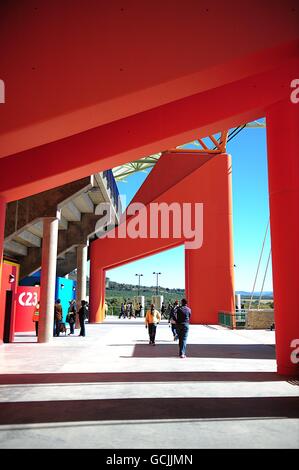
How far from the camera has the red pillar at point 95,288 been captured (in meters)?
28.5

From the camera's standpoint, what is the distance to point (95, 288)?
1133 inches

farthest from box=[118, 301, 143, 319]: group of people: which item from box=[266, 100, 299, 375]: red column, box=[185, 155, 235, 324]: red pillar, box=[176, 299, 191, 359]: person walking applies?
box=[266, 100, 299, 375]: red column

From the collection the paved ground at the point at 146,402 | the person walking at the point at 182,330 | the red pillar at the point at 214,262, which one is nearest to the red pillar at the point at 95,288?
the red pillar at the point at 214,262

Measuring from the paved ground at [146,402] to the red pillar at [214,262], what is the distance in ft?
47.2

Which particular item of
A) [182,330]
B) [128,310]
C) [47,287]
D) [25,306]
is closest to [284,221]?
[182,330]

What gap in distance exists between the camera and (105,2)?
6230 millimetres

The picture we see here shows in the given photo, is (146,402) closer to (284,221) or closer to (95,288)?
(284,221)

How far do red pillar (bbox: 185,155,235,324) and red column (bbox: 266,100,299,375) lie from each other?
17.0 metres

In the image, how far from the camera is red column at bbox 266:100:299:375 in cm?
825

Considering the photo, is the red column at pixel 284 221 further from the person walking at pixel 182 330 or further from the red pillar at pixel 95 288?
the red pillar at pixel 95 288

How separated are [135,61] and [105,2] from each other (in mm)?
1104

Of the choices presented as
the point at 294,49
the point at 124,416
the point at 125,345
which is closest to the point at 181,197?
the point at 125,345

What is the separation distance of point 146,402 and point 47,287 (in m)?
10.0
